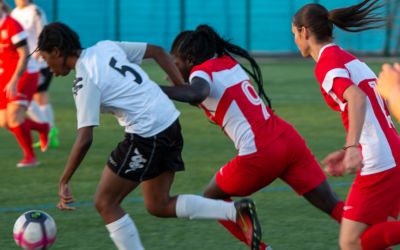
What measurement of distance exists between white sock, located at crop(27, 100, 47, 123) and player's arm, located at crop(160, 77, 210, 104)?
640 centimetres

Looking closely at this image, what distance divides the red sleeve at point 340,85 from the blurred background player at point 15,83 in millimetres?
6080

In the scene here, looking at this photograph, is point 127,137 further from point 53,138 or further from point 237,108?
point 53,138

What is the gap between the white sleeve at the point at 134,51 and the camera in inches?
263

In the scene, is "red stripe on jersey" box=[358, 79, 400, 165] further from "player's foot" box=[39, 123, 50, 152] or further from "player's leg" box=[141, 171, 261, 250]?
"player's foot" box=[39, 123, 50, 152]

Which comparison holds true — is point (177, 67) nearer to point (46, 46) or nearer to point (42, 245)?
point (46, 46)

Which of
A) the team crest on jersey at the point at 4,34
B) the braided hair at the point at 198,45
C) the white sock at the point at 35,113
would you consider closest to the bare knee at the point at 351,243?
the braided hair at the point at 198,45

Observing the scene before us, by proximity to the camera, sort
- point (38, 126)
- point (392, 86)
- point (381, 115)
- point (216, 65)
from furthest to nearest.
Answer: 1. point (38, 126)
2. point (216, 65)
3. point (381, 115)
4. point (392, 86)

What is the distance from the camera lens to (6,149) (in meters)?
12.6

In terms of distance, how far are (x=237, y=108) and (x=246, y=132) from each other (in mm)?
166

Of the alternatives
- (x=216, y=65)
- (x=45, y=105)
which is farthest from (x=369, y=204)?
(x=45, y=105)

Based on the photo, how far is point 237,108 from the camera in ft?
20.3

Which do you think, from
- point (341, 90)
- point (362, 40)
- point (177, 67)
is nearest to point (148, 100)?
point (177, 67)

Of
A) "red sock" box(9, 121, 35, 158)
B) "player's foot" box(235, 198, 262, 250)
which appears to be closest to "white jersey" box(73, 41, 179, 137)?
"player's foot" box(235, 198, 262, 250)

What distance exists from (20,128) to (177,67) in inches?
197
